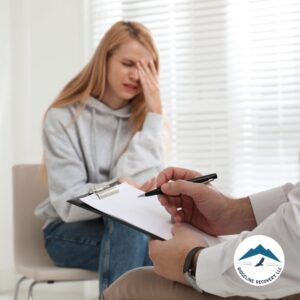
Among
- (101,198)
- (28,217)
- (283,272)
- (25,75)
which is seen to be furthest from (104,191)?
(25,75)

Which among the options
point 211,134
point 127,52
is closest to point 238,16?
point 211,134

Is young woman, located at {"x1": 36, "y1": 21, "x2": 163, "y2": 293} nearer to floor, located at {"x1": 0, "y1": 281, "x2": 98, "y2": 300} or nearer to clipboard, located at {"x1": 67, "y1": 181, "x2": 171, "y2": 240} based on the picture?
clipboard, located at {"x1": 67, "y1": 181, "x2": 171, "y2": 240}

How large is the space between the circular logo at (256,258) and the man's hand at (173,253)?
0.32 feet

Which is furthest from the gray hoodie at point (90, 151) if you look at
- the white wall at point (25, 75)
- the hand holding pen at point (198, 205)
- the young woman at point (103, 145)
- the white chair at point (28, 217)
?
the white wall at point (25, 75)

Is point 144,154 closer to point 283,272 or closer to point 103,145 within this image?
point 103,145

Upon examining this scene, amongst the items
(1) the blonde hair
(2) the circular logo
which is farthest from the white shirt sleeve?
(1) the blonde hair

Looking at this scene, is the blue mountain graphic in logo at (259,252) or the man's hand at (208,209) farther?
the man's hand at (208,209)

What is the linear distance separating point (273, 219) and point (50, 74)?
2443 mm

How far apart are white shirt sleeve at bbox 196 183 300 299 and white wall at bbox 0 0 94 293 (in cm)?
235

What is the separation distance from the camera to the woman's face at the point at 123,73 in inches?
85.3

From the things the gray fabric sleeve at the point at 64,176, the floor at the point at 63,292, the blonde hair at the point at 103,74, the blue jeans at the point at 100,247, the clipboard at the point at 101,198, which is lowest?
the floor at the point at 63,292

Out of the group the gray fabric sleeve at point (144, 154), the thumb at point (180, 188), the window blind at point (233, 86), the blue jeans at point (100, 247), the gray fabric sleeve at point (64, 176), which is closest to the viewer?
the thumb at point (180, 188)

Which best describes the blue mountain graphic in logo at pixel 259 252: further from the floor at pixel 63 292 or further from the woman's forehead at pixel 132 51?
the floor at pixel 63 292

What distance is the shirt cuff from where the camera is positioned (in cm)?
111
